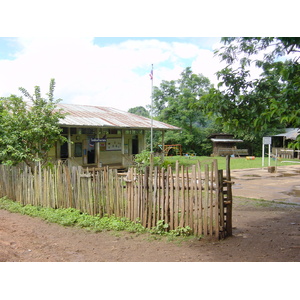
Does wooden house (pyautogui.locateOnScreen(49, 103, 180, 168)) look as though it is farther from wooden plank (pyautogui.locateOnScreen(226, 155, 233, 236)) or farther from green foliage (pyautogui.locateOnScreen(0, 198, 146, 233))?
wooden plank (pyautogui.locateOnScreen(226, 155, 233, 236))

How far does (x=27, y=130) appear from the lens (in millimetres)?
10336

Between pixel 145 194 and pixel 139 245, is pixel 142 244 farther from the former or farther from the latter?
pixel 145 194

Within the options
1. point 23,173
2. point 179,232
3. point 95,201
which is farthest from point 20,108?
point 179,232

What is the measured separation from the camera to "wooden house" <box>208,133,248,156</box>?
3801 centimetres

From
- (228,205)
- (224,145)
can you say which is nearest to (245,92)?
(228,205)

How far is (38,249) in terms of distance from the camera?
552cm

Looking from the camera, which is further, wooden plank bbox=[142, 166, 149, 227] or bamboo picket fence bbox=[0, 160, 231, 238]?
wooden plank bbox=[142, 166, 149, 227]

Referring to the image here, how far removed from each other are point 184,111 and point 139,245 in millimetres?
35358

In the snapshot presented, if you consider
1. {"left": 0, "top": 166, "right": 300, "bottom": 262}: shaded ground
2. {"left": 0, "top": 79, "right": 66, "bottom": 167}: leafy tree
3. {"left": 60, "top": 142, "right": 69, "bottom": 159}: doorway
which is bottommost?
{"left": 0, "top": 166, "right": 300, "bottom": 262}: shaded ground

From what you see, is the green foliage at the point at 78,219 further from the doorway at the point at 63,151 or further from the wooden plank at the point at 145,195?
the doorway at the point at 63,151

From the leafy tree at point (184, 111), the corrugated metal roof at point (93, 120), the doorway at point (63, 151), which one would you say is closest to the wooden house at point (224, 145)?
the leafy tree at point (184, 111)

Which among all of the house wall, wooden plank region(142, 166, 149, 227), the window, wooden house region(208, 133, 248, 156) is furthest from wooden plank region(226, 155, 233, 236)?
wooden house region(208, 133, 248, 156)

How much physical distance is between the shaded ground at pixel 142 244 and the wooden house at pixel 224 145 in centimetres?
3069

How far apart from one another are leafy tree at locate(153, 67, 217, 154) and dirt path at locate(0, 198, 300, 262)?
3241 centimetres
